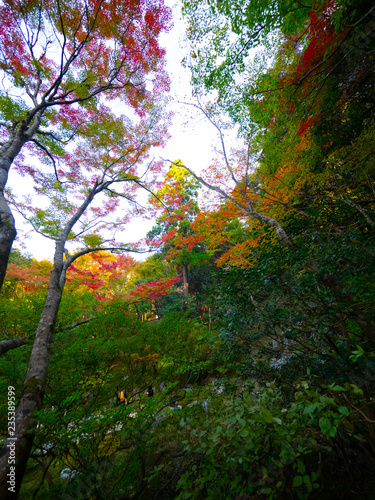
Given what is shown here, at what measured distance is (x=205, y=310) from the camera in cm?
1498

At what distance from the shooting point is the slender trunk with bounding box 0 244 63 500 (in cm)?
218

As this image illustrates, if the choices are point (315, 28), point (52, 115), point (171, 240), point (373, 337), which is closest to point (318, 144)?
point (315, 28)

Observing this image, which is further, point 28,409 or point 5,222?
point 5,222

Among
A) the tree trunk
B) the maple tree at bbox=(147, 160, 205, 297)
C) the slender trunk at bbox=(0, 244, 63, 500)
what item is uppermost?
the maple tree at bbox=(147, 160, 205, 297)

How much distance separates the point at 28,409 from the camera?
2.60 metres

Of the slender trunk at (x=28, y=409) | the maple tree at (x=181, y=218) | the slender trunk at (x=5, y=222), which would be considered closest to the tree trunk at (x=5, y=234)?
the slender trunk at (x=5, y=222)

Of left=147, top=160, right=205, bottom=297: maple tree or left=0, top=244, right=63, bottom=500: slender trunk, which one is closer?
left=0, top=244, right=63, bottom=500: slender trunk

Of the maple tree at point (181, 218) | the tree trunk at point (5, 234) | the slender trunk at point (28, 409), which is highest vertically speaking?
the maple tree at point (181, 218)

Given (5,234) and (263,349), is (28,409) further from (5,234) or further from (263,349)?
(263,349)

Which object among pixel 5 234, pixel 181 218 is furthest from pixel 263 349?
pixel 181 218

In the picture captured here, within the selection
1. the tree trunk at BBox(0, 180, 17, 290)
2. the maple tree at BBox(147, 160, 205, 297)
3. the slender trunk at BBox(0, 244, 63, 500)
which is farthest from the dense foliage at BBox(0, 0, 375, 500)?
the maple tree at BBox(147, 160, 205, 297)

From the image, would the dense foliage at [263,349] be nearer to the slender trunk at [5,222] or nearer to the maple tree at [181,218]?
the slender trunk at [5,222]

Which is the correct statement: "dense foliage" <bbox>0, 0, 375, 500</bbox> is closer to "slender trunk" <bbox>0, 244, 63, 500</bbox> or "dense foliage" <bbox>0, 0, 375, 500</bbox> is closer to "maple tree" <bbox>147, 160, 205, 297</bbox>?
"slender trunk" <bbox>0, 244, 63, 500</bbox>

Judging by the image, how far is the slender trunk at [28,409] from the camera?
2.18 meters
